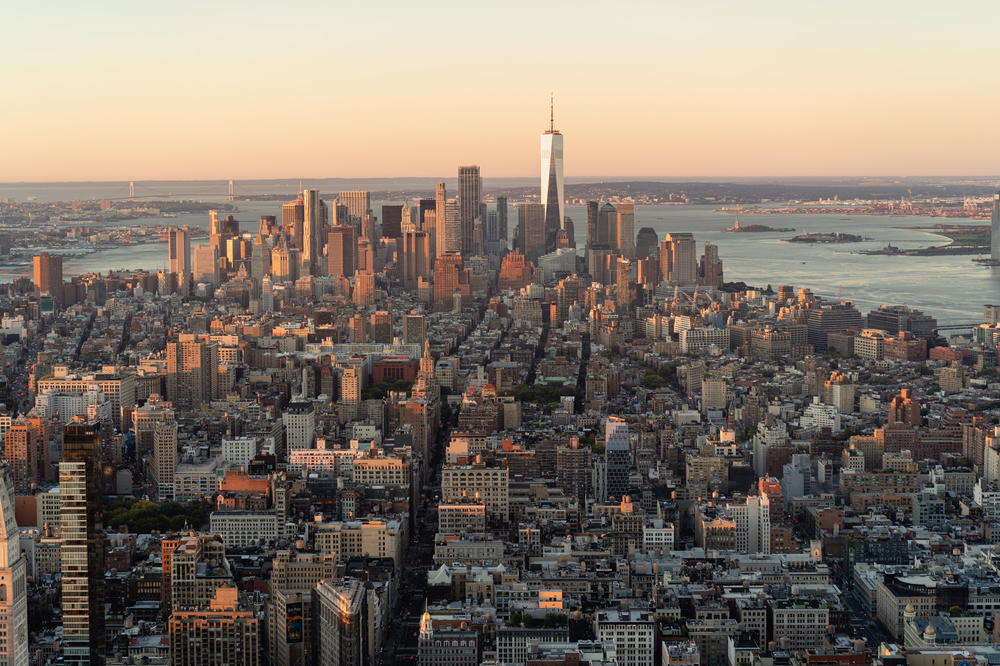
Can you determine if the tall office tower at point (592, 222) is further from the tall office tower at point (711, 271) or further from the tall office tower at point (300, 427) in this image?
the tall office tower at point (300, 427)

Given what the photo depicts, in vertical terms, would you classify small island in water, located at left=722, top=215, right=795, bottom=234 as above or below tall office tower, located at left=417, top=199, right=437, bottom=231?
below

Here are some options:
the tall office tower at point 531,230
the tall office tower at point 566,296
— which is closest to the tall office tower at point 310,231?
the tall office tower at point 531,230

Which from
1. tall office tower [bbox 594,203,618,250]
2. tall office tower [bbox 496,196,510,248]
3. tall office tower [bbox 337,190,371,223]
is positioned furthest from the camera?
tall office tower [bbox 337,190,371,223]

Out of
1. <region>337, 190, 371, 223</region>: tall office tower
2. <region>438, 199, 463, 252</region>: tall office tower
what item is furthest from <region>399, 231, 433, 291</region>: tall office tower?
<region>337, 190, 371, 223</region>: tall office tower

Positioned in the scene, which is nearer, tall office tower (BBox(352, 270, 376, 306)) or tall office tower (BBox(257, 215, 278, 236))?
tall office tower (BBox(352, 270, 376, 306))

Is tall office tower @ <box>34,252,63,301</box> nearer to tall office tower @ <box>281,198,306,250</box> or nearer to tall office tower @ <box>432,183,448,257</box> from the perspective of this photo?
tall office tower @ <box>281,198,306,250</box>

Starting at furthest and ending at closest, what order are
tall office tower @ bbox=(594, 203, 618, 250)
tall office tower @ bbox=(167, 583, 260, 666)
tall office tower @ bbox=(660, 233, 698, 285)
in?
tall office tower @ bbox=(594, 203, 618, 250) < tall office tower @ bbox=(660, 233, 698, 285) < tall office tower @ bbox=(167, 583, 260, 666)

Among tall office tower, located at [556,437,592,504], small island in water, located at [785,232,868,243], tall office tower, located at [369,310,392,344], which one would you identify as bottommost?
small island in water, located at [785,232,868,243]
